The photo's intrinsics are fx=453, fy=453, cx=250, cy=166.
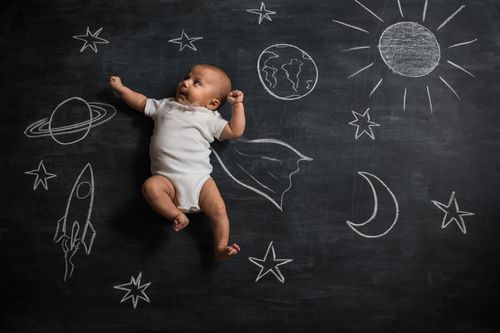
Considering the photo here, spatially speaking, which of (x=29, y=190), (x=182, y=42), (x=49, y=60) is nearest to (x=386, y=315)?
(x=182, y=42)

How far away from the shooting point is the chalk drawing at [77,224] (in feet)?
6.04

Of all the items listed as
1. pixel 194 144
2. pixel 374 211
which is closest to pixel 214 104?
pixel 194 144

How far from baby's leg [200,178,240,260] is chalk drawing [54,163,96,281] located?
49 cm

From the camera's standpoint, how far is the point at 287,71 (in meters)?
1.93

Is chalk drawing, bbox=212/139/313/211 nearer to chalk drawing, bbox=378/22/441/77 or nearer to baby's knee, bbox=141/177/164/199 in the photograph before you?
baby's knee, bbox=141/177/164/199

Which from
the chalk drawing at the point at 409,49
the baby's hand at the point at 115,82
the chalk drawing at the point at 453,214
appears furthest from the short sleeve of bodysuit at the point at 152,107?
the chalk drawing at the point at 453,214

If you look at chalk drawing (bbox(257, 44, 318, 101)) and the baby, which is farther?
chalk drawing (bbox(257, 44, 318, 101))

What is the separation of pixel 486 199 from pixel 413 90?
54 centimetres

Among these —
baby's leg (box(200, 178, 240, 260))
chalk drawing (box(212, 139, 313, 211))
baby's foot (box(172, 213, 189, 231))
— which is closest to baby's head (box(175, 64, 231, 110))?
chalk drawing (box(212, 139, 313, 211))

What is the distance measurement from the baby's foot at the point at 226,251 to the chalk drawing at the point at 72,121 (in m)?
0.73

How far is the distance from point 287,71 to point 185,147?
0.56 metres

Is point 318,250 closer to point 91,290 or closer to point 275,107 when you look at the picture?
point 275,107

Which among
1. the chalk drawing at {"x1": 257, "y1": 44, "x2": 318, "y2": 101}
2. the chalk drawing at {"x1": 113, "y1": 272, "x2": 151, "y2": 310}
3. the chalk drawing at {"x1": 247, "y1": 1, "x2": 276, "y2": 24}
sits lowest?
the chalk drawing at {"x1": 113, "y1": 272, "x2": 151, "y2": 310}

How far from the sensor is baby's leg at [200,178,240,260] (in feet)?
5.66
